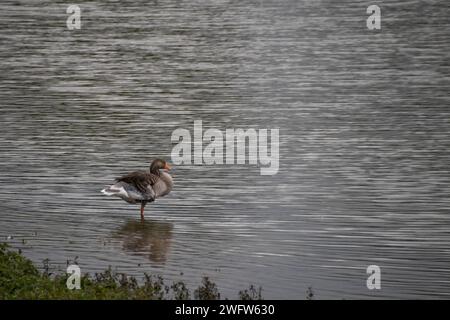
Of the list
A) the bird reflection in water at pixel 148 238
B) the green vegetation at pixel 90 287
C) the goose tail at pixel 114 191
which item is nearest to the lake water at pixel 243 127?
the bird reflection in water at pixel 148 238

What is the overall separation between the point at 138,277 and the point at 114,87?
17390 millimetres

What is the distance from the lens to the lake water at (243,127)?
1572 cm

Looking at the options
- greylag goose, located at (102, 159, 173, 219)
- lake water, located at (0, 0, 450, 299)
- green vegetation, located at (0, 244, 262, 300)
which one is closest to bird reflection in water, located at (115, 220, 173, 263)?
lake water, located at (0, 0, 450, 299)

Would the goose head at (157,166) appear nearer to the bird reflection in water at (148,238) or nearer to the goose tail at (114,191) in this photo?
the goose tail at (114,191)

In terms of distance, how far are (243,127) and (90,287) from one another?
512 inches

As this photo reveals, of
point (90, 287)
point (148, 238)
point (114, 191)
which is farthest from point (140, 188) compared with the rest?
point (90, 287)

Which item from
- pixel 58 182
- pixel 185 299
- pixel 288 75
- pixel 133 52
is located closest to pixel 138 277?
pixel 185 299

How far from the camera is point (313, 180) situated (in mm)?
20609

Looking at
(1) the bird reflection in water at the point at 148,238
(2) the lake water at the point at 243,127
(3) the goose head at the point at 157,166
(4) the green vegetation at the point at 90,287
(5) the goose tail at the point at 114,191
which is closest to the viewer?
(4) the green vegetation at the point at 90,287

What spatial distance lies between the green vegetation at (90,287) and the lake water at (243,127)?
580 millimetres

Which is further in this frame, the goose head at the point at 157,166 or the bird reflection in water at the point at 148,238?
the goose head at the point at 157,166

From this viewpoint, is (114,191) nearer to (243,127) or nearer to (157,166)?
(157,166)

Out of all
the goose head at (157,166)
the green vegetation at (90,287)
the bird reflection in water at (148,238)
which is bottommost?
the green vegetation at (90,287)
